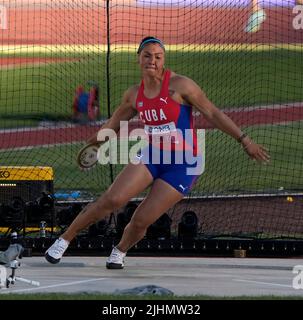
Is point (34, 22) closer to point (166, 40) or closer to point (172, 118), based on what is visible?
point (166, 40)

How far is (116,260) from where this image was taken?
12758 millimetres

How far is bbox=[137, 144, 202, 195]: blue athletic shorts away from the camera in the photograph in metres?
11.7

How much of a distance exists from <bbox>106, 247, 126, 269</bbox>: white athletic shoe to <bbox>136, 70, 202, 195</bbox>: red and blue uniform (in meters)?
1.22

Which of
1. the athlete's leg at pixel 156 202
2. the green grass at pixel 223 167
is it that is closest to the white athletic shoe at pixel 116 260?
the athlete's leg at pixel 156 202

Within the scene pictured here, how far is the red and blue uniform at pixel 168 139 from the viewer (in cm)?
1162

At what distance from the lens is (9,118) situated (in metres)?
32.6

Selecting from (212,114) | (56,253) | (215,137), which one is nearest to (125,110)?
(212,114)

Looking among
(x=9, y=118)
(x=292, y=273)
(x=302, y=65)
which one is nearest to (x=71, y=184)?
(x=292, y=273)

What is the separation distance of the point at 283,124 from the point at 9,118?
300 inches

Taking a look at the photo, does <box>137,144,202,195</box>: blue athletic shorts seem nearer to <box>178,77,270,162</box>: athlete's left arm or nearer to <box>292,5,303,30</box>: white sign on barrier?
<box>178,77,270,162</box>: athlete's left arm

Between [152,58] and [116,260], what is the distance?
2242mm

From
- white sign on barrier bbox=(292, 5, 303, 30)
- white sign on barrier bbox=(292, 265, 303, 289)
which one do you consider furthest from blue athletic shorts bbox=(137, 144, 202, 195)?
→ white sign on barrier bbox=(292, 5, 303, 30)

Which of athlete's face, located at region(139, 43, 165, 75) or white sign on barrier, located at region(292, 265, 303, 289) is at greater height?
athlete's face, located at region(139, 43, 165, 75)

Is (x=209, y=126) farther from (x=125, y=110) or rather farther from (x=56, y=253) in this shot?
(x=56, y=253)
